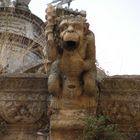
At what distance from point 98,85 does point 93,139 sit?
2.05ft

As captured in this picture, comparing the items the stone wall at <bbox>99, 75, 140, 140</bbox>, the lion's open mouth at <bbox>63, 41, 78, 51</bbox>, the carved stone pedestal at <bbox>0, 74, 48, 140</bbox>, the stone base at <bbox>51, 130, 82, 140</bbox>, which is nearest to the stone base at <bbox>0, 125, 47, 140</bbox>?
the carved stone pedestal at <bbox>0, 74, 48, 140</bbox>

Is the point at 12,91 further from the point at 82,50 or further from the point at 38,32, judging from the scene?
the point at 38,32

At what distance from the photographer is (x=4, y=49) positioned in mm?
9695

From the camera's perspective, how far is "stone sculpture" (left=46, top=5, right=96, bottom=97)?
15.3 feet

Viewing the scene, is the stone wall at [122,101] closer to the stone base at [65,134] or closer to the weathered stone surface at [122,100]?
the weathered stone surface at [122,100]

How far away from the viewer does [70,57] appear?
464 cm

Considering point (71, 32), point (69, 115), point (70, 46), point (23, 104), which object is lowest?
point (69, 115)

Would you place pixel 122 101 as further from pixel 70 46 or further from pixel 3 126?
pixel 3 126

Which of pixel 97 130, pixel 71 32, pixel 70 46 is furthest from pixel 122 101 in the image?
pixel 71 32

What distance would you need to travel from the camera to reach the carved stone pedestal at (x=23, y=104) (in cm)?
500

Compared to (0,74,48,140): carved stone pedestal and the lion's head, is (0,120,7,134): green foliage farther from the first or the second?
the lion's head

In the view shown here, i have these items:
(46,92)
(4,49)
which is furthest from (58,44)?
(4,49)

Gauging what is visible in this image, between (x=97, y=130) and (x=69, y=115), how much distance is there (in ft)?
1.04

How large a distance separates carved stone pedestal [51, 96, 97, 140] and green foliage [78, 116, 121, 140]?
97 mm
